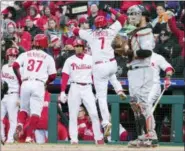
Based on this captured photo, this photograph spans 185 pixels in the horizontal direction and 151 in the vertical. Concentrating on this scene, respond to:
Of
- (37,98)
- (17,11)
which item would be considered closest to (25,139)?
(37,98)

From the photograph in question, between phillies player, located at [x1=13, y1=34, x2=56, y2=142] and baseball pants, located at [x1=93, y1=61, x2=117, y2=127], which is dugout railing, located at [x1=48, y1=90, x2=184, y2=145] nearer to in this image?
baseball pants, located at [x1=93, y1=61, x2=117, y2=127]

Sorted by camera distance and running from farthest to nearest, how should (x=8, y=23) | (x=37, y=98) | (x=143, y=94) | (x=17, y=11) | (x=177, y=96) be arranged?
(x=17, y=11), (x=8, y=23), (x=177, y=96), (x=37, y=98), (x=143, y=94)

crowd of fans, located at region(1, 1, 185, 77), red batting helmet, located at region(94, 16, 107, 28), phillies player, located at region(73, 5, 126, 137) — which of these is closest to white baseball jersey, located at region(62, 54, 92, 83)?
phillies player, located at region(73, 5, 126, 137)

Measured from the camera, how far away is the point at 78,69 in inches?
509

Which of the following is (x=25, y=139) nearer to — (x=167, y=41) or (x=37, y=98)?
(x=37, y=98)

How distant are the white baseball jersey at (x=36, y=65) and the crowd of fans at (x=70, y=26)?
1816 millimetres

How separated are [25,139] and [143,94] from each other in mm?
3300

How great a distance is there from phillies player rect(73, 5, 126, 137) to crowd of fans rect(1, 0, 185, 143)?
1.48 metres

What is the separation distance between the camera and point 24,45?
50.8 feet

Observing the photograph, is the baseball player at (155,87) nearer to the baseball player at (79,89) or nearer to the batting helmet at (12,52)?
the baseball player at (79,89)

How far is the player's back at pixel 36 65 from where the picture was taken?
12.2 metres

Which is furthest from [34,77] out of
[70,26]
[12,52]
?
[70,26]

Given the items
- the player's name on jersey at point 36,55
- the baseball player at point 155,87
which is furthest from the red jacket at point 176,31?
the player's name on jersey at point 36,55

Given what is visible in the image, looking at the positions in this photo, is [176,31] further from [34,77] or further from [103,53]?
[34,77]
